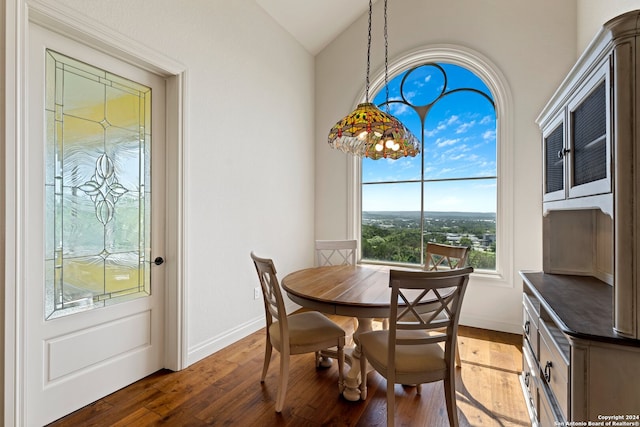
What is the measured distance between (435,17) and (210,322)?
409cm

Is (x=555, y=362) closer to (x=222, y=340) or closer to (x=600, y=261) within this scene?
(x=600, y=261)

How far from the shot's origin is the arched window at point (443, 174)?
351 centimetres

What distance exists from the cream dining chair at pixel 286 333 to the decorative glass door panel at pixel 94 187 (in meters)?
1.01

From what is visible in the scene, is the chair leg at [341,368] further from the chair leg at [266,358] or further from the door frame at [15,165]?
the door frame at [15,165]

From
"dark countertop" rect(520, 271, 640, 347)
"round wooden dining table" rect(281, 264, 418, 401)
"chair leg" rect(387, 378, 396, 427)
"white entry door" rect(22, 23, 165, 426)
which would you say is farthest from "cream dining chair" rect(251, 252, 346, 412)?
"dark countertop" rect(520, 271, 640, 347)

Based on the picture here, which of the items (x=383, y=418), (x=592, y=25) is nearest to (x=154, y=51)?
(x=383, y=418)

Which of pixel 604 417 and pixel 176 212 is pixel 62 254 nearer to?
pixel 176 212

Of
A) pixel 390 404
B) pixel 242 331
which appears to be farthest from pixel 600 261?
pixel 242 331

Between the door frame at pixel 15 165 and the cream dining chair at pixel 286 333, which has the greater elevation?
the door frame at pixel 15 165

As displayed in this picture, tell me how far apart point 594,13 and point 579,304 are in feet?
8.73

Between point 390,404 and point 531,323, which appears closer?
point 390,404

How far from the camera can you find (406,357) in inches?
67.3

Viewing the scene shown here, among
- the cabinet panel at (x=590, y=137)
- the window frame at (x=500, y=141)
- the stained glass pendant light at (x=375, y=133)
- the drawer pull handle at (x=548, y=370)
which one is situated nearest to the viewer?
the cabinet panel at (x=590, y=137)

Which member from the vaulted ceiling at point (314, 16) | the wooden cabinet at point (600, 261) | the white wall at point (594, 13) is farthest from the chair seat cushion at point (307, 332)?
the vaulted ceiling at point (314, 16)
